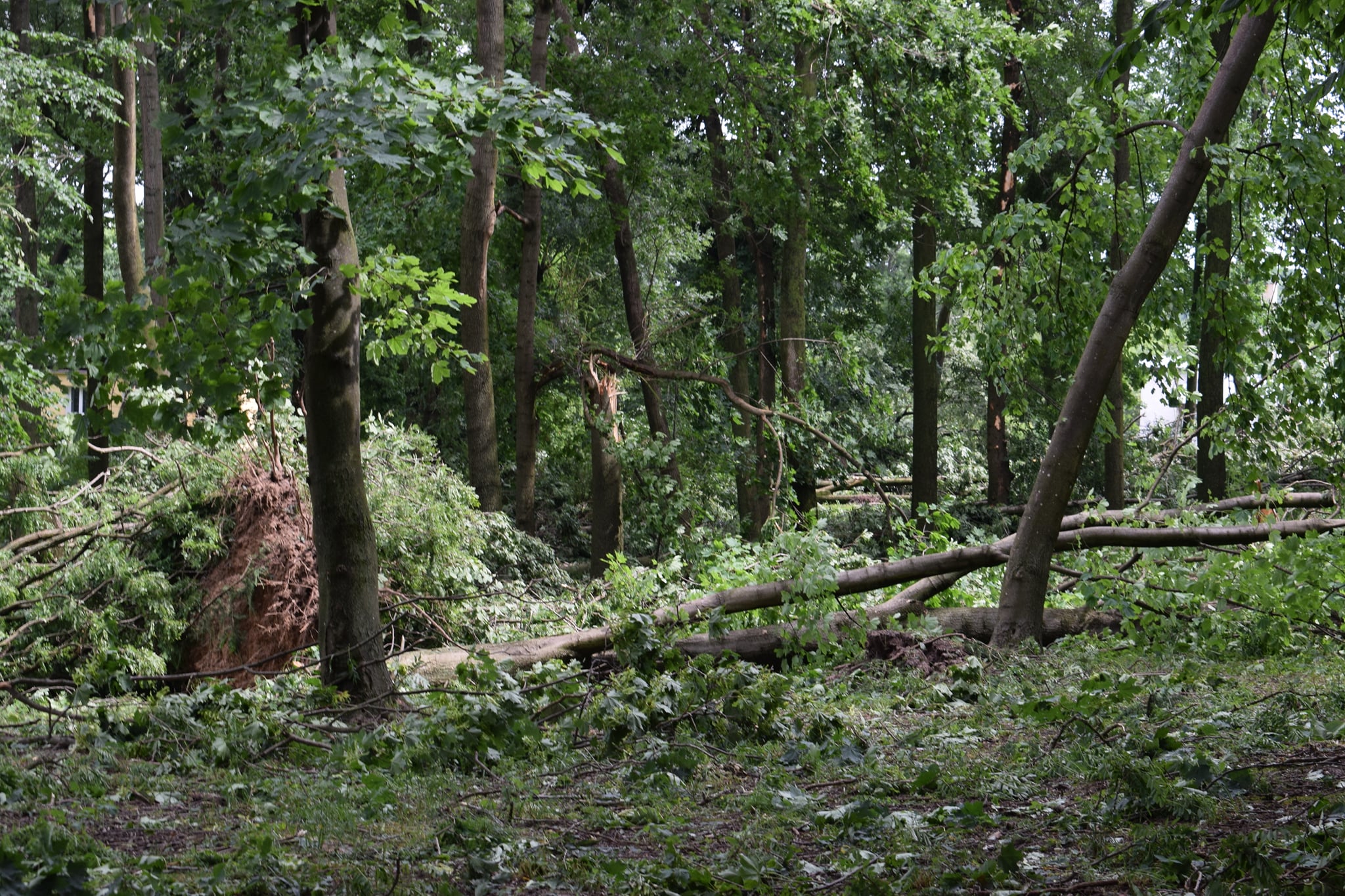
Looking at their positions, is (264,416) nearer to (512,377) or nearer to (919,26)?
(512,377)

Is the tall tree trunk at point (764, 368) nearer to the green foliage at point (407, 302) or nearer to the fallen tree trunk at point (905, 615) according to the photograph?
the fallen tree trunk at point (905, 615)

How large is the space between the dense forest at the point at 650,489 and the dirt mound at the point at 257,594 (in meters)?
0.04

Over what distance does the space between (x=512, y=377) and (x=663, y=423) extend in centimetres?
278

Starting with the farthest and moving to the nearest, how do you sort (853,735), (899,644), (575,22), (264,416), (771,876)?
(575,22) < (264,416) < (899,644) < (853,735) < (771,876)

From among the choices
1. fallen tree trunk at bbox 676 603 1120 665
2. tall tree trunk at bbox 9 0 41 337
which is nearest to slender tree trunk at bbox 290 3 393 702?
fallen tree trunk at bbox 676 603 1120 665

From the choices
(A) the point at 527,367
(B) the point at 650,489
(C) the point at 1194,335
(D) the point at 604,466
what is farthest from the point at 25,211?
(C) the point at 1194,335

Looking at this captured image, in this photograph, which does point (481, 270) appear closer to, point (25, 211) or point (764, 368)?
point (764, 368)

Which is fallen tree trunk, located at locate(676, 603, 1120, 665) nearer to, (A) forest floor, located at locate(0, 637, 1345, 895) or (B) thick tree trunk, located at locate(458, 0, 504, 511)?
(A) forest floor, located at locate(0, 637, 1345, 895)

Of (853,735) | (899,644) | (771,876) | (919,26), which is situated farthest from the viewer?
(919,26)

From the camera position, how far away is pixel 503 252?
17578 mm

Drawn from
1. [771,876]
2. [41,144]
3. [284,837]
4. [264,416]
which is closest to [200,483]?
[264,416]

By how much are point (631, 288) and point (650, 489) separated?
10.2 feet

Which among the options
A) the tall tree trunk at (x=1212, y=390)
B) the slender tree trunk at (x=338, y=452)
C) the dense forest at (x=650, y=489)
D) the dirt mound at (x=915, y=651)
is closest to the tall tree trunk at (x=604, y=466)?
the dense forest at (x=650, y=489)

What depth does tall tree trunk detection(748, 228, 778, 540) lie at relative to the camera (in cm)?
1460
